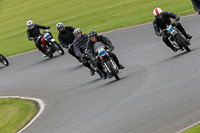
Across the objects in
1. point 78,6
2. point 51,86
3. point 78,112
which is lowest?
point 78,6

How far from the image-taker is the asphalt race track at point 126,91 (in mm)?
10094

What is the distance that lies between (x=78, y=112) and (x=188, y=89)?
2.80m

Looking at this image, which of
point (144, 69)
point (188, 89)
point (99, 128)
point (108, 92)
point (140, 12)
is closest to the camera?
point (99, 128)

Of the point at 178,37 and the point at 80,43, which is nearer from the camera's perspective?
the point at 178,37

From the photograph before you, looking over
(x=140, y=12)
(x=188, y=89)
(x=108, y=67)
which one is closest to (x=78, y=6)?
(x=140, y=12)

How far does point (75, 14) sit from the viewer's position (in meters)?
43.1

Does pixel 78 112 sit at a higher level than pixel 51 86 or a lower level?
higher

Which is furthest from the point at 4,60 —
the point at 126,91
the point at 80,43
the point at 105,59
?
the point at 126,91

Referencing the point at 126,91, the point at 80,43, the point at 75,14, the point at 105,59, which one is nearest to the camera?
the point at 126,91

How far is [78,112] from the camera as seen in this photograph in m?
12.8

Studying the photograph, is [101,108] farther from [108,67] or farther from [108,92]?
[108,67]

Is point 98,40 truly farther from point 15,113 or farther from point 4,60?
point 4,60

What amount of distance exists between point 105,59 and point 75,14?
2819 cm

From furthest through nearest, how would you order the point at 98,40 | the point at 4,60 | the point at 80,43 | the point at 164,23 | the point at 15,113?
1. the point at 4,60
2. the point at 80,43
3. the point at 164,23
4. the point at 98,40
5. the point at 15,113
